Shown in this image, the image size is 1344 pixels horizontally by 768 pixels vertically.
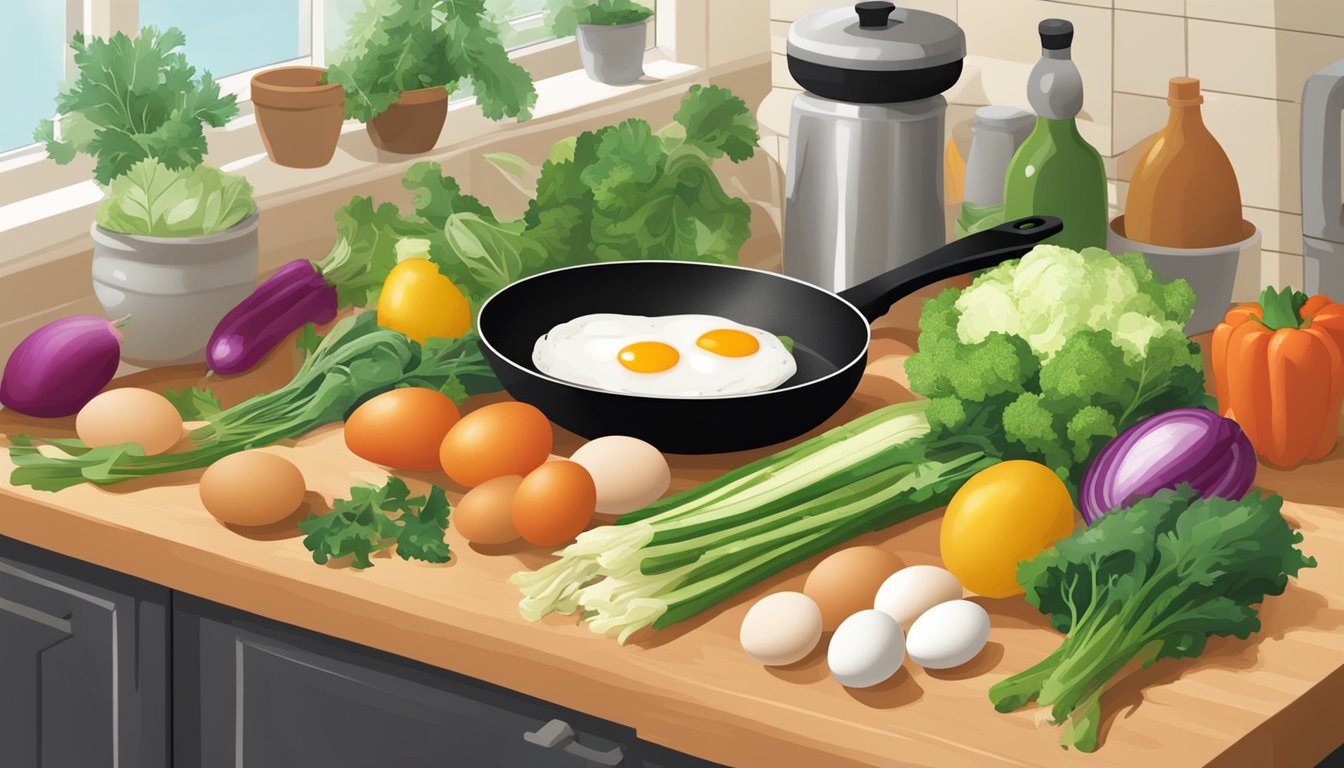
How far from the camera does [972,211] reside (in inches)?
92.4

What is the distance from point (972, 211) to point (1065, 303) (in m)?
0.49

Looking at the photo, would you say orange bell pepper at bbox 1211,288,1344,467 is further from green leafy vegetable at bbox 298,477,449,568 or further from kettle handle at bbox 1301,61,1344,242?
green leafy vegetable at bbox 298,477,449,568

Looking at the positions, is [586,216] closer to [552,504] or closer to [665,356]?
[665,356]

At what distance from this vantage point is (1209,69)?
2.32m

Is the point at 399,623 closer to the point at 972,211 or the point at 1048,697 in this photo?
the point at 1048,697

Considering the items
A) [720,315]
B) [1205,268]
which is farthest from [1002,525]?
[1205,268]

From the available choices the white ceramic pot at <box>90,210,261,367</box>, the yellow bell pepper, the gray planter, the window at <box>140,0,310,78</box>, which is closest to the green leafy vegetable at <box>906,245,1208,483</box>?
the yellow bell pepper

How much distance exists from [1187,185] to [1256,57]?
0.75ft

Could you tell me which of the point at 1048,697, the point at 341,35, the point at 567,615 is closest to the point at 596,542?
the point at 567,615

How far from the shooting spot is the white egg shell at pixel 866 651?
141 centimetres

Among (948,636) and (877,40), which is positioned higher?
(877,40)

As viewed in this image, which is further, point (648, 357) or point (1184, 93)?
point (1184, 93)

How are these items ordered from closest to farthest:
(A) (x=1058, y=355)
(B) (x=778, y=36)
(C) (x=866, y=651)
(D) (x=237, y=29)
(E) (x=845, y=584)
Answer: (C) (x=866, y=651)
(E) (x=845, y=584)
(A) (x=1058, y=355)
(D) (x=237, y=29)
(B) (x=778, y=36)

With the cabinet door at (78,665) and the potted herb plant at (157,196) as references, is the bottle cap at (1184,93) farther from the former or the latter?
the cabinet door at (78,665)
